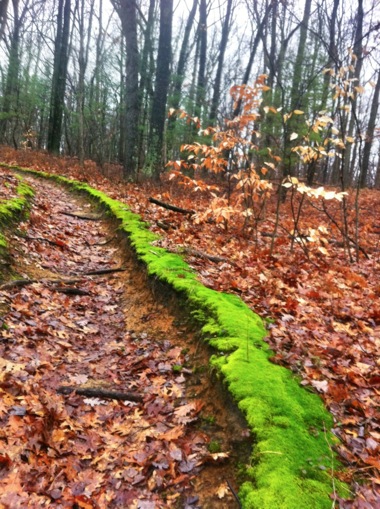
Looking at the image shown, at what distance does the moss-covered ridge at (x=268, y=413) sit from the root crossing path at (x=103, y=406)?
0.63ft

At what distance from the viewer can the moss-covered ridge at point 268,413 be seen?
7.48 feet

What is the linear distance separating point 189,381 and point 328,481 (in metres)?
1.65

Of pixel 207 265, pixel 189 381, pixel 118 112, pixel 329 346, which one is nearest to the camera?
pixel 189 381

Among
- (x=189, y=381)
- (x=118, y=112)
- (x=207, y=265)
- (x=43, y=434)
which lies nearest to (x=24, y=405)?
(x=43, y=434)

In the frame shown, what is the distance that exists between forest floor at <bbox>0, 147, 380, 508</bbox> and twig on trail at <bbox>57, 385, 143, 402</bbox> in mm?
1453

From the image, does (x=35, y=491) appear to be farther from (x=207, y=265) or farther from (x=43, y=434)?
(x=207, y=265)

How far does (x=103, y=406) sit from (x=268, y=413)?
160cm

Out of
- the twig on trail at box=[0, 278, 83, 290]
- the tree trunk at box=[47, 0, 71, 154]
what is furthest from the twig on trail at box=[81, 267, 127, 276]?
the tree trunk at box=[47, 0, 71, 154]

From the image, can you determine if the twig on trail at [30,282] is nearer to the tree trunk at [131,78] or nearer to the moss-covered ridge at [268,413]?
the moss-covered ridge at [268,413]

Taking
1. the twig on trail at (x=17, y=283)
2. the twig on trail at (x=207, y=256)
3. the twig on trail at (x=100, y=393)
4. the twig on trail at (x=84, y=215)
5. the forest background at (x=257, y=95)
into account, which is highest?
the forest background at (x=257, y=95)

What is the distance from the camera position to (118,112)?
23.9 meters

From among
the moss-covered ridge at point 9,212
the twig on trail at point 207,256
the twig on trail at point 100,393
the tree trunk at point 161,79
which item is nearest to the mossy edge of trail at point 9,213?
the moss-covered ridge at point 9,212

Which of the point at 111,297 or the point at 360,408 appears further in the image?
the point at 111,297

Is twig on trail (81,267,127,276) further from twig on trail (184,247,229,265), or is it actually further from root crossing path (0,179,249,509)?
twig on trail (184,247,229,265)
